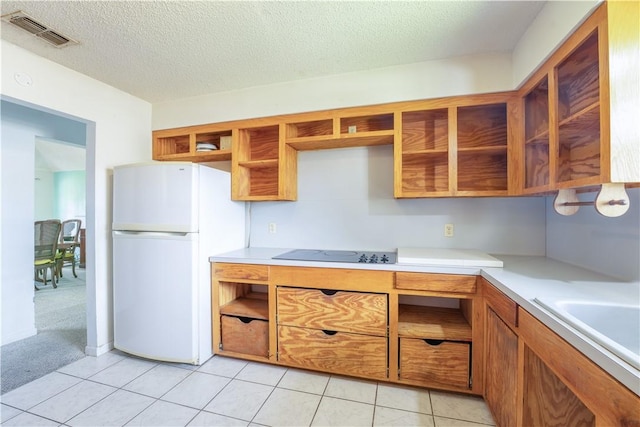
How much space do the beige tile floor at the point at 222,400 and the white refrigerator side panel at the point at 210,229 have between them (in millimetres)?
349

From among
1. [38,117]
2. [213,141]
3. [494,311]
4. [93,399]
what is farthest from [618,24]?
[38,117]

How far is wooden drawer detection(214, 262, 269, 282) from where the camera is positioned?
2004mm

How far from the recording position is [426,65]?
6.35ft

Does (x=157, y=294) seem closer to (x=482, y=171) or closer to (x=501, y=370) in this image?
(x=501, y=370)

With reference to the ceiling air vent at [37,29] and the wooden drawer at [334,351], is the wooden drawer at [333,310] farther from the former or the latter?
the ceiling air vent at [37,29]

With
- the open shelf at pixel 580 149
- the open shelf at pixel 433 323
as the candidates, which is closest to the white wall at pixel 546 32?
the open shelf at pixel 580 149

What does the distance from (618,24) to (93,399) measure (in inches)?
128

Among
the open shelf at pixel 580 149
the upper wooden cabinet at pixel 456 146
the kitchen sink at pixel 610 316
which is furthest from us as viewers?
the upper wooden cabinet at pixel 456 146

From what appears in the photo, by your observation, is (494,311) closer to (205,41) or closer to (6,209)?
(205,41)

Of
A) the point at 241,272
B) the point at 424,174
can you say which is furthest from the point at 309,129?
the point at 241,272

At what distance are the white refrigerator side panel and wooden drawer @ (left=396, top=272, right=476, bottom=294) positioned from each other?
1.44 m

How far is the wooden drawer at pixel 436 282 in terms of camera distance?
1.64 meters

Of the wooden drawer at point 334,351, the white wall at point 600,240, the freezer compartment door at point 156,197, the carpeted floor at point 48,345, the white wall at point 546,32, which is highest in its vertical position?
the white wall at point 546,32

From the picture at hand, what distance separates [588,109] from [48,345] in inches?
160
